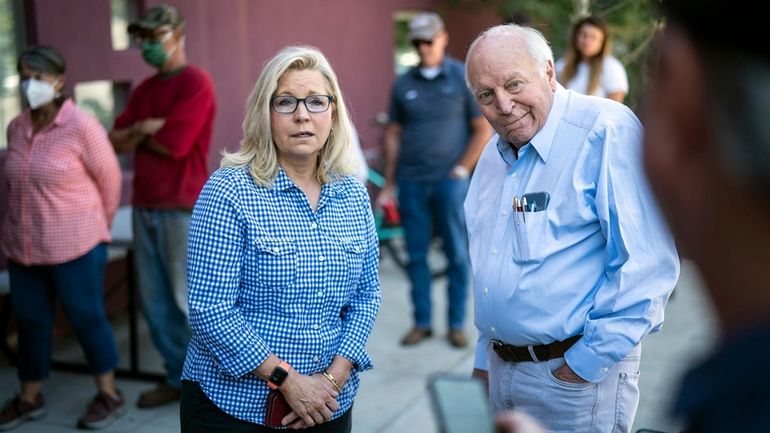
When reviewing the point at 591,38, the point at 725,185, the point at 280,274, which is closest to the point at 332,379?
the point at 280,274

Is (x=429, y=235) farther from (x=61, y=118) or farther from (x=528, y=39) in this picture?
(x=528, y=39)

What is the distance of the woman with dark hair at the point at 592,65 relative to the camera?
22.0ft

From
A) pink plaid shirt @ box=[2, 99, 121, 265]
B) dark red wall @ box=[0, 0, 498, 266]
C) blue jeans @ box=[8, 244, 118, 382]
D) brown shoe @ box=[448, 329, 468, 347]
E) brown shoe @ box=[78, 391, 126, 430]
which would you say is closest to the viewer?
pink plaid shirt @ box=[2, 99, 121, 265]

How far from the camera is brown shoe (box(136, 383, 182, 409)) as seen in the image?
529 centimetres

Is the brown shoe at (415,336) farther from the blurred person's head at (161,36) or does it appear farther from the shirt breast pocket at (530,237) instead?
the shirt breast pocket at (530,237)

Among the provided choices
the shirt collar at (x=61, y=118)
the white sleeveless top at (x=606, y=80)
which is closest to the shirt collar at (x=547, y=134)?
the shirt collar at (x=61, y=118)

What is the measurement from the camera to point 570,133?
291 centimetres

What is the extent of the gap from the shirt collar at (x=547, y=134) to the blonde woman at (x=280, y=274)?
1.69ft

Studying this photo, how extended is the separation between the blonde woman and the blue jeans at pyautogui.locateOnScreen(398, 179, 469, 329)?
3.44 metres

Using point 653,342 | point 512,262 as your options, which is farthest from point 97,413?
point 653,342

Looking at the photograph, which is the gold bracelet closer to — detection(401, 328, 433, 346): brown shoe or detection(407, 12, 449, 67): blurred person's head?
detection(401, 328, 433, 346): brown shoe

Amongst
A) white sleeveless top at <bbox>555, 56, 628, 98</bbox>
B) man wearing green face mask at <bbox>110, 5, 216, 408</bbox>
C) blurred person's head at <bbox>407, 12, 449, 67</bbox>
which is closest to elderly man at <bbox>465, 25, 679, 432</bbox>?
man wearing green face mask at <bbox>110, 5, 216, 408</bbox>

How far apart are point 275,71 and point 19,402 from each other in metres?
2.97

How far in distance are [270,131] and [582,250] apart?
3.44 feet
